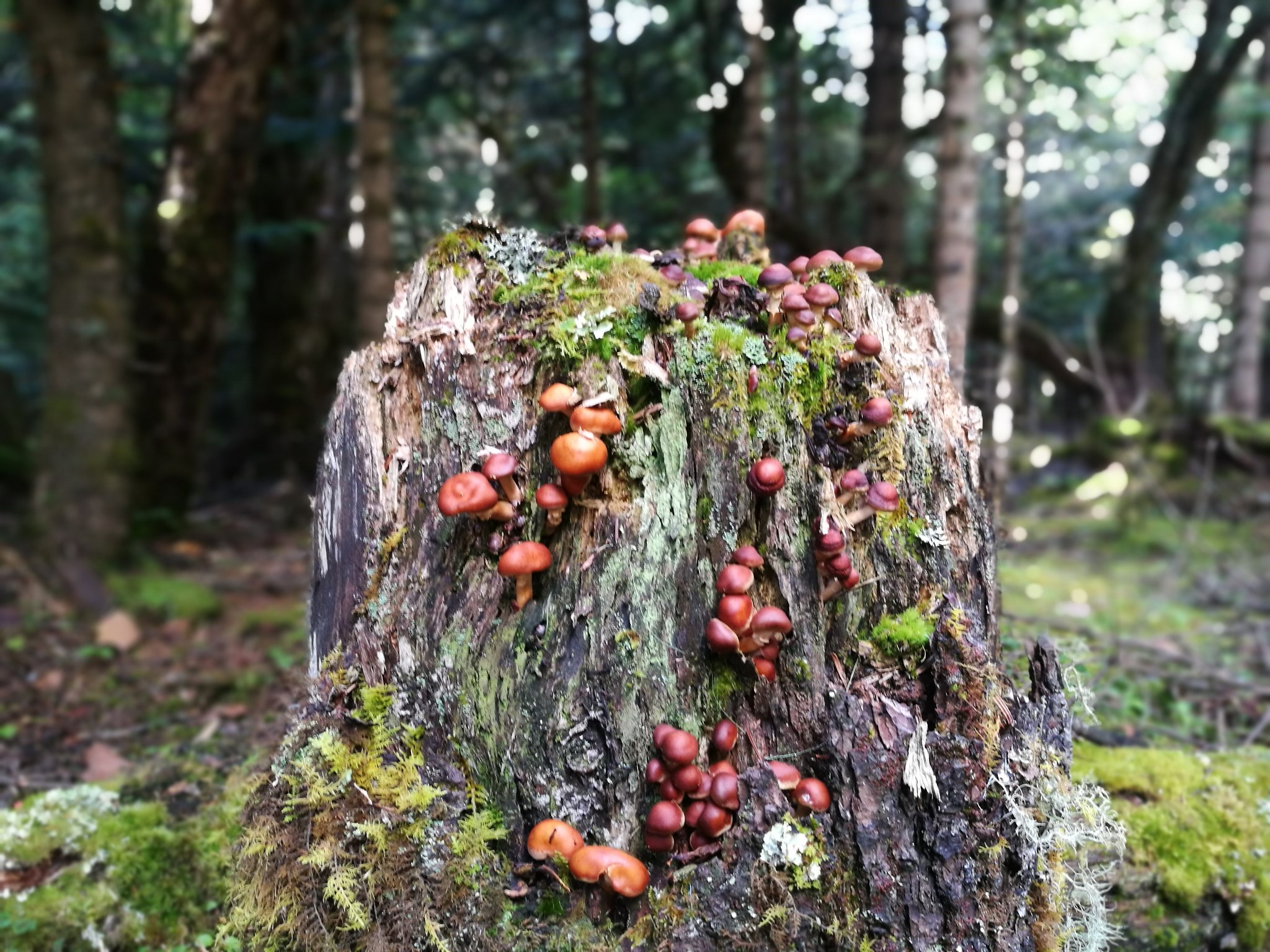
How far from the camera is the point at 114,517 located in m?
7.71

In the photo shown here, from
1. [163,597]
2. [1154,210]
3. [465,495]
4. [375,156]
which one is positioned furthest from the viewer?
[1154,210]

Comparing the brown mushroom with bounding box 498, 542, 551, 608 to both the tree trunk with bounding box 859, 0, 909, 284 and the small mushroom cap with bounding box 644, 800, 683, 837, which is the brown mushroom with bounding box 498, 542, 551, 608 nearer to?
the small mushroom cap with bounding box 644, 800, 683, 837

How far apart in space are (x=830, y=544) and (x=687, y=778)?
0.83 metres

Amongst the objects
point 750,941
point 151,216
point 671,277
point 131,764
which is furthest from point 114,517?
point 750,941

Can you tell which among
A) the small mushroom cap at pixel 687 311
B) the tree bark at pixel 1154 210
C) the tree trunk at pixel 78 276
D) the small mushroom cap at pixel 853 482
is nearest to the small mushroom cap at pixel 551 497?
the small mushroom cap at pixel 687 311

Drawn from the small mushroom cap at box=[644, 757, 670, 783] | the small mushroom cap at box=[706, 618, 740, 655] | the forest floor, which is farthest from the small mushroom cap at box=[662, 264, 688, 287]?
the forest floor

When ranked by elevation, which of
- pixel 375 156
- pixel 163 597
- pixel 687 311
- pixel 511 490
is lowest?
pixel 163 597

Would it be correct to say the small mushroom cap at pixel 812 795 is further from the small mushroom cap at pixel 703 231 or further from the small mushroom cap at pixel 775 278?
the small mushroom cap at pixel 703 231

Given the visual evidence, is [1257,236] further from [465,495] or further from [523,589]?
[465,495]

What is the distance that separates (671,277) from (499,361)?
2.23ft

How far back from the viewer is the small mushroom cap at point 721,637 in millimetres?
2352

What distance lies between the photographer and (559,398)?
93.9 inches

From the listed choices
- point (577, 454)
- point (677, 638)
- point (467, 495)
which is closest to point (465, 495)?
point (467, 495)

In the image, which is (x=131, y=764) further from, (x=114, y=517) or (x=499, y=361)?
(x=114, y=517)
